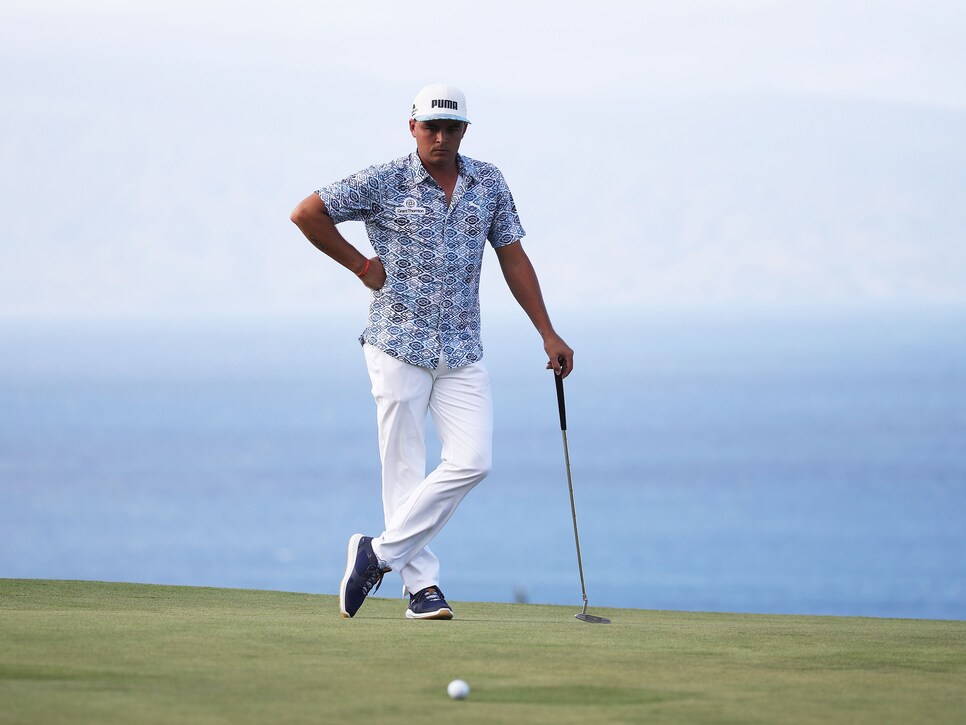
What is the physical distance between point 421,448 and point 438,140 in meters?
1.03

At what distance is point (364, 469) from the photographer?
104m

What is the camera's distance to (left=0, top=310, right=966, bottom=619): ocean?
70.9 meters

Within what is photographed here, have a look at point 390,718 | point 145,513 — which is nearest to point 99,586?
point 390,718

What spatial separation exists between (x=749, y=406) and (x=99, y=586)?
142 meters

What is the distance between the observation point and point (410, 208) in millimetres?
5781

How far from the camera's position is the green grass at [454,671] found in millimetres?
3637

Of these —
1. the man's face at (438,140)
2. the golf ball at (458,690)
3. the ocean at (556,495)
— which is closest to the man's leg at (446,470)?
the man's face at (438,140)

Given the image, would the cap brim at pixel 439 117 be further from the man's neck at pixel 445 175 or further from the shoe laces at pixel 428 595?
the shoe laces at pixel 428 595

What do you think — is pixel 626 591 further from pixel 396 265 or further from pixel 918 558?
pixel 396 265

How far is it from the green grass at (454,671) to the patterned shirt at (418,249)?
910 millimetres

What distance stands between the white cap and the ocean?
4249 centimetres

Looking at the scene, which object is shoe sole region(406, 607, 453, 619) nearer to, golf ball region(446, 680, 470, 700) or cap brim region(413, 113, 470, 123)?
cap brim region(413, 113, 470, 123)

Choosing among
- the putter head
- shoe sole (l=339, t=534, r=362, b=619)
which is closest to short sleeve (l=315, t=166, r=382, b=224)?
shoe sole (l=339, t=534, r=362, b=619)

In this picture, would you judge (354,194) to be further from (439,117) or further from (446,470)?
(446,470)
